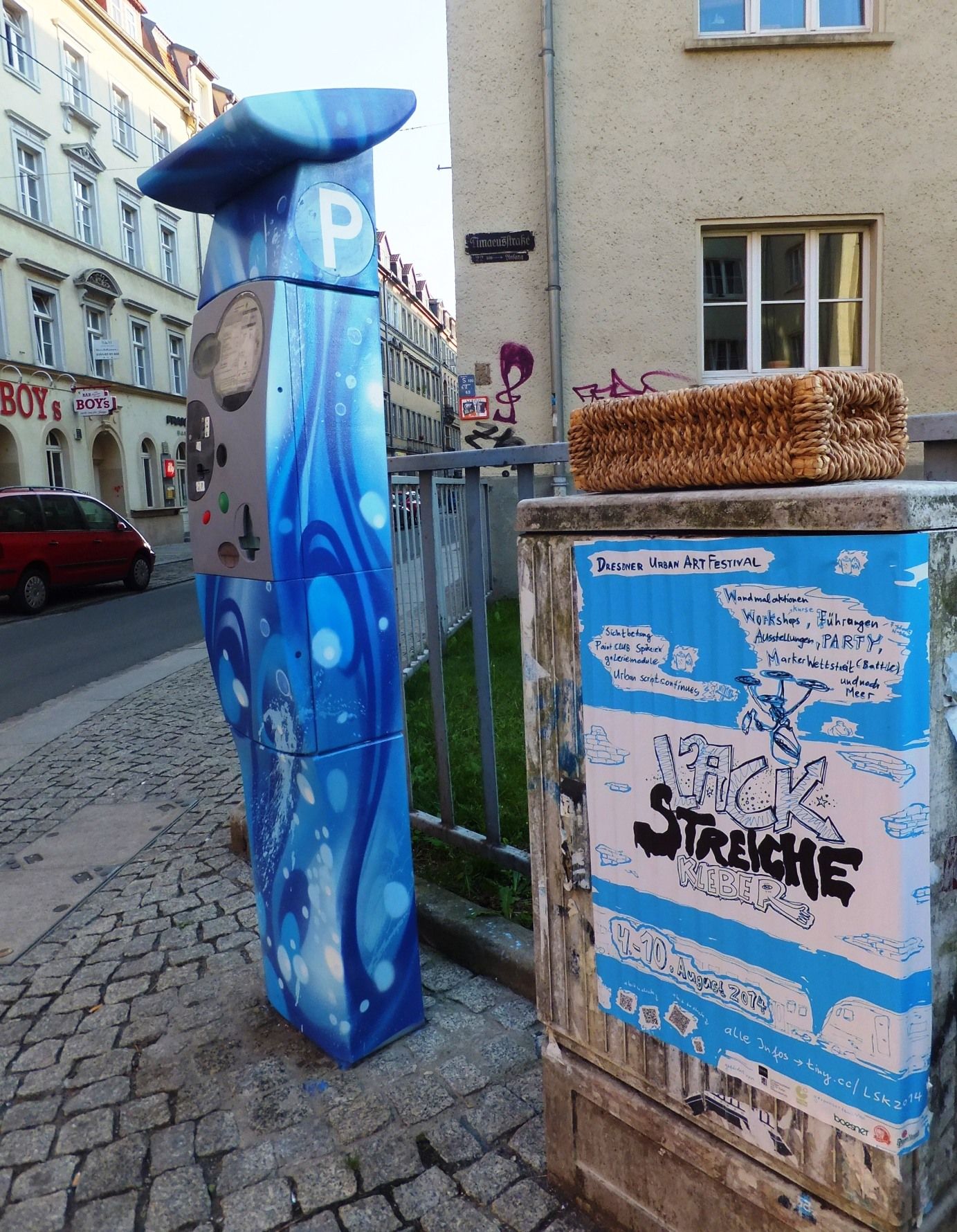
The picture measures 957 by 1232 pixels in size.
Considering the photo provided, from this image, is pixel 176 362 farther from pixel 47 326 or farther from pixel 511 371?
pixel 511 371

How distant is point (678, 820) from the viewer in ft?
4.72

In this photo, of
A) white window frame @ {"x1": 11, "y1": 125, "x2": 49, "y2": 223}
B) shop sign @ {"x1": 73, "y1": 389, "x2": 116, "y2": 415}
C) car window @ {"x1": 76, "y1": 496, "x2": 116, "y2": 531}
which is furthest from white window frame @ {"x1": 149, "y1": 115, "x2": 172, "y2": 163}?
car window @ {"x1": 76, "y1": 496, "x2": 116, "y2": 531}

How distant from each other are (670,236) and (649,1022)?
876cm

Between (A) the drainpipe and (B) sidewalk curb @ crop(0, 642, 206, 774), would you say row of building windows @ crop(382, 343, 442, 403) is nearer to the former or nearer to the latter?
(A) the drainpipe

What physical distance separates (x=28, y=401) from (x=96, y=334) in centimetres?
426

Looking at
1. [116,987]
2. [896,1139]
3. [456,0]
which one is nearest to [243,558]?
[116,987]

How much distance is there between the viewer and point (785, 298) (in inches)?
355

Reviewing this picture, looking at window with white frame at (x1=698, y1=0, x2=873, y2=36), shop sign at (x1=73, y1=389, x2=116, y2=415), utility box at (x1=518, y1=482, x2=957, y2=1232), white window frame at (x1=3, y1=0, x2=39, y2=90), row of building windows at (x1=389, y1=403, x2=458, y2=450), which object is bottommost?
utility box at (x1=518, y1=482, x2=957, y2=1232)

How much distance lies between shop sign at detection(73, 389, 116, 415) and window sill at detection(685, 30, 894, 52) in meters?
17.0

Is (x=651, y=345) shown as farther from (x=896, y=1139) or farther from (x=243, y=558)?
(x=896, y=1139)

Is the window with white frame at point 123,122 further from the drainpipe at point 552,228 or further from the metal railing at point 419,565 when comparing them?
the metal railing at point 419,565

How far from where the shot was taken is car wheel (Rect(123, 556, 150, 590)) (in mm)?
15273

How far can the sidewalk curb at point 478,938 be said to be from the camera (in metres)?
2.50

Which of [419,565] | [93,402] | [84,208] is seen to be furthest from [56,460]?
[419,565]
